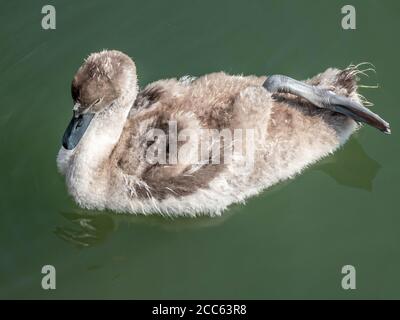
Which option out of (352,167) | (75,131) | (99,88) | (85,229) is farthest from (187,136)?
(352,167)

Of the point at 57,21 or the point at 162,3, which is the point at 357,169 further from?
the point at 57,21

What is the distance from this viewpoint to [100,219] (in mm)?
7629

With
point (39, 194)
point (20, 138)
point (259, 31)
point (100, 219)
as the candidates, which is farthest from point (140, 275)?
point (259, 31)

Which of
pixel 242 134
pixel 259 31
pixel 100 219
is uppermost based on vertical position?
pixel 259 31

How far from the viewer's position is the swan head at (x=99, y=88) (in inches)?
269

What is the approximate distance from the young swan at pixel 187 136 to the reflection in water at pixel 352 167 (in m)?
0.27

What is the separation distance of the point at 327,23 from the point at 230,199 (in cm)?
279

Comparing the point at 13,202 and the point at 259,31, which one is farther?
the point at 259,31

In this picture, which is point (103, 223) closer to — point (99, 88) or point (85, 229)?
point (85, 229)

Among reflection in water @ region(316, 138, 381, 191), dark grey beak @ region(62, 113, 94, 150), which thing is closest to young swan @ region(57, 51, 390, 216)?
dark grey beak @ region(62, 113, 94, 150)

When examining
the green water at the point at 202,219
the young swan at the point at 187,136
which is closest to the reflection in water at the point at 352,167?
the green water at the point at 202,219

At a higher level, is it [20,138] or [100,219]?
[20,138]

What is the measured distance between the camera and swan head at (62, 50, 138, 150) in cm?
683

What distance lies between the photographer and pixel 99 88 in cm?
691
